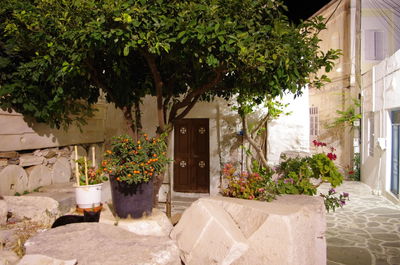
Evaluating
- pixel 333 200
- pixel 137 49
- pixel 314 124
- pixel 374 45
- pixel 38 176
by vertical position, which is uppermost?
pixel 374 45

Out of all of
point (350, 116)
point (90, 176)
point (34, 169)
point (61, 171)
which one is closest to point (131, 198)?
point (90, 176)

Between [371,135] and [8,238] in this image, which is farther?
[371,135]

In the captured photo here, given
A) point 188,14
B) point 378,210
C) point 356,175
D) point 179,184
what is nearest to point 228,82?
point 188,14

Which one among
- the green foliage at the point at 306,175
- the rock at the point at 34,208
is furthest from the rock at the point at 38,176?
the green foliage at the point at 306,175

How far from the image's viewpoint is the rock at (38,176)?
4621 mm

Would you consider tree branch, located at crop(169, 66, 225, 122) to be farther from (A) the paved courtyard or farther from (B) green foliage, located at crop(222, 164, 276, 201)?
(A) the paved courtyard

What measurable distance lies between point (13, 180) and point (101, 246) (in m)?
2.21

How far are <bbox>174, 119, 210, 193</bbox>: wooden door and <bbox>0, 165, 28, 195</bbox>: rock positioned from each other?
14.5 feet

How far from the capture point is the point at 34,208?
3906mm

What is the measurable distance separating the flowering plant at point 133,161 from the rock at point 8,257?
1132 millimetres

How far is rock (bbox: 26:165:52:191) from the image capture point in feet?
15.2

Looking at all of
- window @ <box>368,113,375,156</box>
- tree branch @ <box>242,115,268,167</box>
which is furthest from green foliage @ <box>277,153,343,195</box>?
window @ <box>368,113,375,156</box>

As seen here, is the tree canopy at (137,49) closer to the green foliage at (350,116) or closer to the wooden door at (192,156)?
the wooden door at (192,156)

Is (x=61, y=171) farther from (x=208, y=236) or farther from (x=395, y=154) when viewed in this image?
(x=395, y=154)
